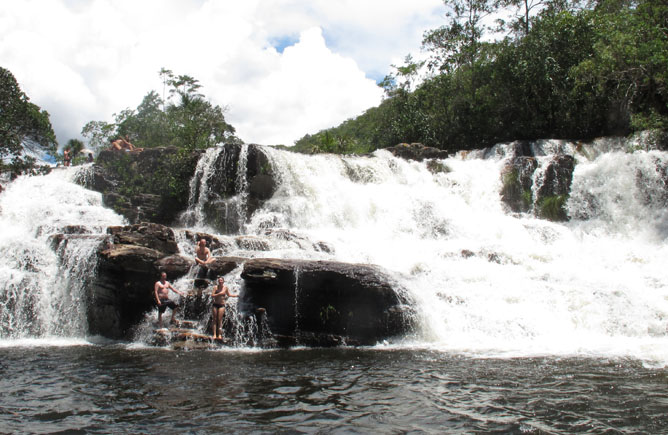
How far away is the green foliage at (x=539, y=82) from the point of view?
20297 millimetres

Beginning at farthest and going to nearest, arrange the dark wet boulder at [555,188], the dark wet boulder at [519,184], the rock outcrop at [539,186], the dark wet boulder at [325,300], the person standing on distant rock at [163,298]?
the dark wet boulder at [519,184] → the rock outcrop at [539,186] → the dark wet boulder at [555,188] → the person standing on distant rock at [163,298] → the dark wet boulder at [325,300]

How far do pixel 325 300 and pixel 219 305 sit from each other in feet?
6.96

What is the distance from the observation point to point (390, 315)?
9.53m

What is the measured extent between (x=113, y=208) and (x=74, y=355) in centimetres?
1177

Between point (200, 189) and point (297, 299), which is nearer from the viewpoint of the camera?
point (297, 299)

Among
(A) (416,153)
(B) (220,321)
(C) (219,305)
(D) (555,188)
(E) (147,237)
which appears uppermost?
(A) (416,153)

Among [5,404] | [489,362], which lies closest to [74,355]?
[5,404]

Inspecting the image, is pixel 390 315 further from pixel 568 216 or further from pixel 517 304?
pixel 568 216

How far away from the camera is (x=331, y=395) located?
546cm

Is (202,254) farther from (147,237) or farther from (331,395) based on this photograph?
(331,395)

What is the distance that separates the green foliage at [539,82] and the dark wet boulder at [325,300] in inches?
588

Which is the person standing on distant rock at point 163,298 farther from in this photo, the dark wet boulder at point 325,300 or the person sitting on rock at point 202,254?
the dark wet boulder at point 325,300

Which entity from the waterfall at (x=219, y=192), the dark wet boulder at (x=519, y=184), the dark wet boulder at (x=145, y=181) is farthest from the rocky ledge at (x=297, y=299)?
the dark wet boulder at (x=519, y=184)

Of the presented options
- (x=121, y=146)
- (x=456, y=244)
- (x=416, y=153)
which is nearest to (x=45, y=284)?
(x=456, y=244)
